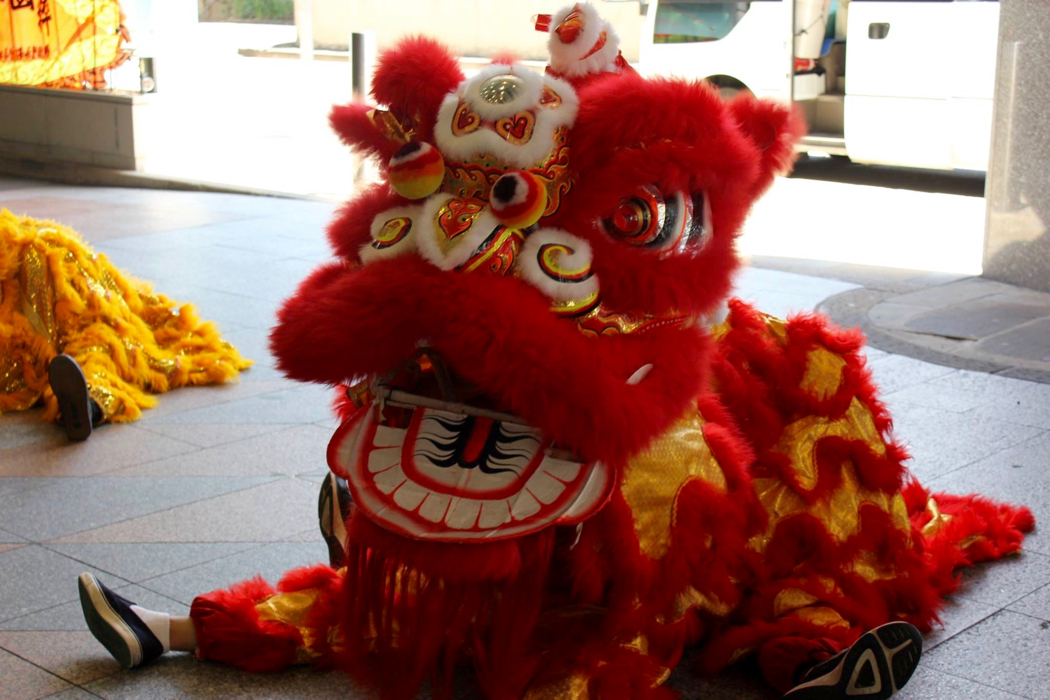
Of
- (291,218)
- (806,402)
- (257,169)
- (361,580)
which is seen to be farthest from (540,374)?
(257,169)

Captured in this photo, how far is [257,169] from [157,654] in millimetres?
8983

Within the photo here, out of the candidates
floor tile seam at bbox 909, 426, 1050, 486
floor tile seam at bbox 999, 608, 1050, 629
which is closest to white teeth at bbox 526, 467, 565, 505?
floor tile seam at bbox 999, 608, 1050, 629

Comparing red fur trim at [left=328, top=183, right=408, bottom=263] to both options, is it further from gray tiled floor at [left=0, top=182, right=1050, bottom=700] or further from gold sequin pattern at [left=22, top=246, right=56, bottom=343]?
gold sequin pattern at [left=22, top=246, right=56, bottom=343]

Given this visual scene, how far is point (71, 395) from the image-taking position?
12.7 ft

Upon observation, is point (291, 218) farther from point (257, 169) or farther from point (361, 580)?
point (361, 580)

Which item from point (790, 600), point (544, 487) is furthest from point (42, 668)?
point (790, 600)

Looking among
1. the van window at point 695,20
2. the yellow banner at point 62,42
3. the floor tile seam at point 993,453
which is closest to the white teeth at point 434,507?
the floor tile seam at point 993,453

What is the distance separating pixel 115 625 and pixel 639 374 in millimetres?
1160

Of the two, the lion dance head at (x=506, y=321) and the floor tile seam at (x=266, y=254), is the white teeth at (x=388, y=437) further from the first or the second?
the floor tile seam at (x=266, y=254)

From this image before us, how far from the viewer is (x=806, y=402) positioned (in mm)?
2518

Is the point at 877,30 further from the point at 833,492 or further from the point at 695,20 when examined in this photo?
the point at 833,492

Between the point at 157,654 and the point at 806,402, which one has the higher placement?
the point at 806,402

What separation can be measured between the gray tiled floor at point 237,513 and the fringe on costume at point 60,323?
0.13m

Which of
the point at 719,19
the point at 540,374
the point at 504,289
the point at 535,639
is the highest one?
the point at 719,19
